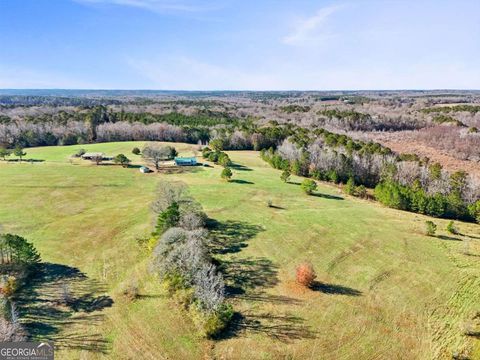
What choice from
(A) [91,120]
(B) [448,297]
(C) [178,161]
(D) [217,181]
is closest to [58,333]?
(B) [448,297]

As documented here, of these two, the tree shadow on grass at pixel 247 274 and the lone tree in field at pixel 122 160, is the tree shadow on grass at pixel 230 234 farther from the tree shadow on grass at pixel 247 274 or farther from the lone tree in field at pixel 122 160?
the lone tree in field at pixel 122 160

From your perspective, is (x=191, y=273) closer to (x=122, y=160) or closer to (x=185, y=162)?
(x=185, y=162)

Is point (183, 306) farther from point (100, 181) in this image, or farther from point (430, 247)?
point (100, 181)

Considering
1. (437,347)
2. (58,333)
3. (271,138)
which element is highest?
(271,138)

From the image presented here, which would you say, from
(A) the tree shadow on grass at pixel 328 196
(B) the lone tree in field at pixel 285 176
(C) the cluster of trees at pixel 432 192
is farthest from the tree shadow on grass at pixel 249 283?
(C) the cluster of trees at pixel 432 192

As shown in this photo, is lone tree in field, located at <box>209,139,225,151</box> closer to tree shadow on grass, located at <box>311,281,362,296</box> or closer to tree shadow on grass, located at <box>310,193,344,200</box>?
tree shadow on grass, located at <box>310,193,344,200</box>

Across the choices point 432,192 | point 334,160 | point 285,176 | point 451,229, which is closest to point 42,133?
point 285,176

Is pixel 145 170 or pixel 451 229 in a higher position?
pixel 145 170
